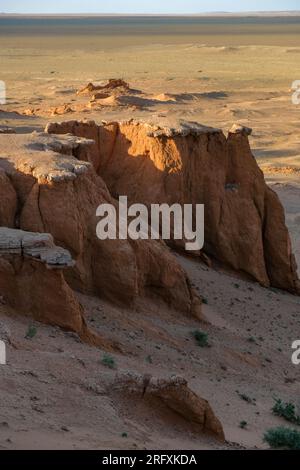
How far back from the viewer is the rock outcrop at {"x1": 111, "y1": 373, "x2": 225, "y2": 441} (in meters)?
10.2

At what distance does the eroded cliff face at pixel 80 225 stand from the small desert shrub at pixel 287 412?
10.1 feet

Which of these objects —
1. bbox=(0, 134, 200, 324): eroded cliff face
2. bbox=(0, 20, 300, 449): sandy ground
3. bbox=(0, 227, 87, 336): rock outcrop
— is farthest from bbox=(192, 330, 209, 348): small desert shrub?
bbox=(0, 227, 87, 336): rock outcrop

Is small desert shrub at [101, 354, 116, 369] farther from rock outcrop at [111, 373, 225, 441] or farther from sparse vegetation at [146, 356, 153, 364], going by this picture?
sparse vegetation at [146, 356, 153, 364]

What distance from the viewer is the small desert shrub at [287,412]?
12227mm

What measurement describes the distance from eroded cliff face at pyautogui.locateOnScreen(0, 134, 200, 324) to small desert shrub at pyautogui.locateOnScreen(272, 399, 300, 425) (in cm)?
309

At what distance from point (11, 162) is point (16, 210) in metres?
0.89

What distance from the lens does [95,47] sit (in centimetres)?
11169

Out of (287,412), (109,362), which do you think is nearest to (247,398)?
(287,412)

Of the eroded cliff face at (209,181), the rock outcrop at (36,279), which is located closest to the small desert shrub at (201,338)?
the rock outcrop at (36,279)

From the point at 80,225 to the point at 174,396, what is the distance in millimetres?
4603

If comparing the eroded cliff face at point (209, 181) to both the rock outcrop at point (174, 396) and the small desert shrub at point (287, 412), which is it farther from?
the rock outcrop at point (174, 396)

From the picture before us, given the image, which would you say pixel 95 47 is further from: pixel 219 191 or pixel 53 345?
pixel 53 345

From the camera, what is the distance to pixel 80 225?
14.2 metres

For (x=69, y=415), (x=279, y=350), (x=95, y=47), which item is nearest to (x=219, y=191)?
(x=279, y=350)
